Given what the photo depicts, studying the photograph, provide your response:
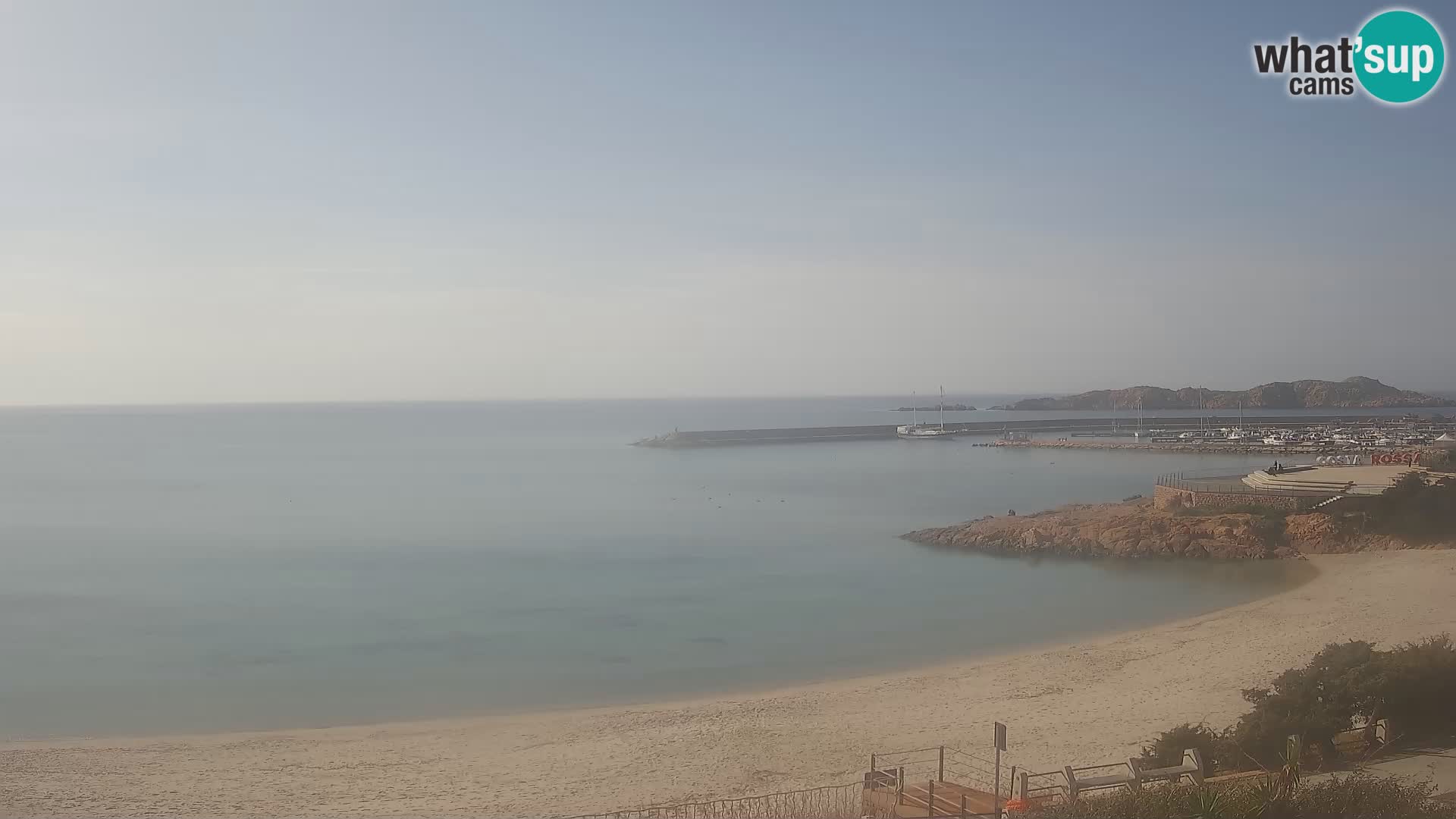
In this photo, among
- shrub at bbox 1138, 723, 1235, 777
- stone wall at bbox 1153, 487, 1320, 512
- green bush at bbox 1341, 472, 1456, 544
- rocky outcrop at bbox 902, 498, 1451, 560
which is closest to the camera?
shrub at bbox 1138, 723, 1235, 777

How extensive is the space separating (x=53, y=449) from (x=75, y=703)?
9696 cm

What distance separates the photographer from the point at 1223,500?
2836 centimetres

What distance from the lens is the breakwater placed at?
88000 millimetres

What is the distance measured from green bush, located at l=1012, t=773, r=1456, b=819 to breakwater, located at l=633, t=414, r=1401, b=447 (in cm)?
8121

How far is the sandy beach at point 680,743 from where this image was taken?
1065 cm

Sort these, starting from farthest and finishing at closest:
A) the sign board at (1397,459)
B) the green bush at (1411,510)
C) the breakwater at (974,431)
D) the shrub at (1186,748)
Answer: the breakwater at (974,431) < the sign board at (1397,459) < the green bush at (1411,510) < the shrub at (1186,748)

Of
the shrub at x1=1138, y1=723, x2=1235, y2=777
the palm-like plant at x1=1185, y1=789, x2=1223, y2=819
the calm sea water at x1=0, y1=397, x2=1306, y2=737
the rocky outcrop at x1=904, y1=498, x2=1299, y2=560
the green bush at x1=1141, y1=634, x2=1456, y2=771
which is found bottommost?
the calm sea water at x1=0, y1=397, x2=1306, y2=737

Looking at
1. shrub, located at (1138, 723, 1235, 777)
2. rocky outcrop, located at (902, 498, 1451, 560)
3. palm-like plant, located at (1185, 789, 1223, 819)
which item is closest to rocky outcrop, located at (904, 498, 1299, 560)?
rocky outcrop, located at (902, 498, 1451, 560)

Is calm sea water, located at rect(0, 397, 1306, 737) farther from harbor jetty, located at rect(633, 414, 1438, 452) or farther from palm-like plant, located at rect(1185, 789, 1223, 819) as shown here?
harbor jetty, located at rect(633, 414, 1438, 452)

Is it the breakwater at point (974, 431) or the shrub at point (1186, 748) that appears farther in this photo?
the breakwater at point (974, 431)

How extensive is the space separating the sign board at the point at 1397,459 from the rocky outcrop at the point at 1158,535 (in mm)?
9861

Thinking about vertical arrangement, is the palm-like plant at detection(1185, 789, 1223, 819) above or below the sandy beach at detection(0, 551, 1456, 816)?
above

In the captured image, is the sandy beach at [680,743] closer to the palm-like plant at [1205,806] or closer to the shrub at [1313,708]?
the shrub at [1313,708]

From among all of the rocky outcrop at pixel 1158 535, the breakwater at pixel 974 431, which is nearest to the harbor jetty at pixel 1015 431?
the breakwater at pixel 974 431
